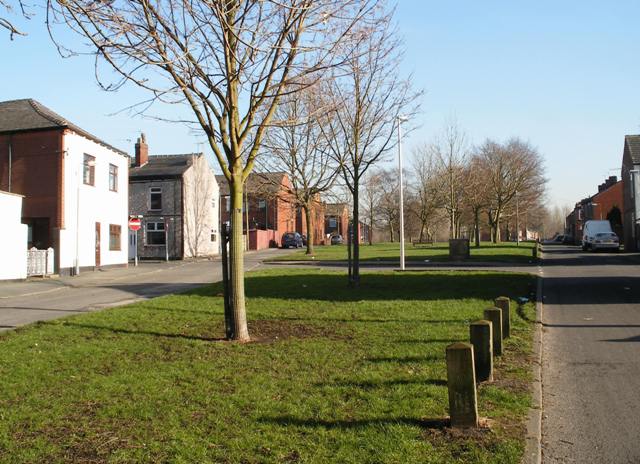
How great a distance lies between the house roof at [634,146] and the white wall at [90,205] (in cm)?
3569

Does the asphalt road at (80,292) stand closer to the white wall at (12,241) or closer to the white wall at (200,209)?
the white wall at (12,241)

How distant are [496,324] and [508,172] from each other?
5249 centimetres

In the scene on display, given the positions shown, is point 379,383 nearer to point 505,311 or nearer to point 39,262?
point 505,311

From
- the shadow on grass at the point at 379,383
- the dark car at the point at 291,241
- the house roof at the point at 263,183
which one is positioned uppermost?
the house roof at the point at 263,183

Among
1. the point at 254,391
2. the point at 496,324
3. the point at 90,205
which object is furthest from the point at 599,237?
the point at 254,391

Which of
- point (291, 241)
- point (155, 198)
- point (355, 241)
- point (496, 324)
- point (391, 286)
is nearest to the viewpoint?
point (496, 324)

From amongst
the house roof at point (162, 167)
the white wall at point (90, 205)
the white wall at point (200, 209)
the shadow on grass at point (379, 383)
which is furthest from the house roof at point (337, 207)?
the shadow on grass at point (379, 383)

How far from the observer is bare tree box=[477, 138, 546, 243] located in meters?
56.3

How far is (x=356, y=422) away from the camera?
189 inches

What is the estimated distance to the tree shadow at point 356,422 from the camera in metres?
4.71

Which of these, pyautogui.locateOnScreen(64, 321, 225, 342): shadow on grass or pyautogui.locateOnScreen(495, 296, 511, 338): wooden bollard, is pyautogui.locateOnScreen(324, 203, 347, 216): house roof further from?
pyautogui.locateOnScreen(495, 296, 511, 338): wooden bollard

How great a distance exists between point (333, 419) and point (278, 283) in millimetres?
12402

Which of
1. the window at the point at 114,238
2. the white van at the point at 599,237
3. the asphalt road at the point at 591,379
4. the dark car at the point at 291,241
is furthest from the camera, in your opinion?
the dark car at the point at 291,241

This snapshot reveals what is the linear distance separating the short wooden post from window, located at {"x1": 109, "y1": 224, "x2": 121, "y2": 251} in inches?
1009
